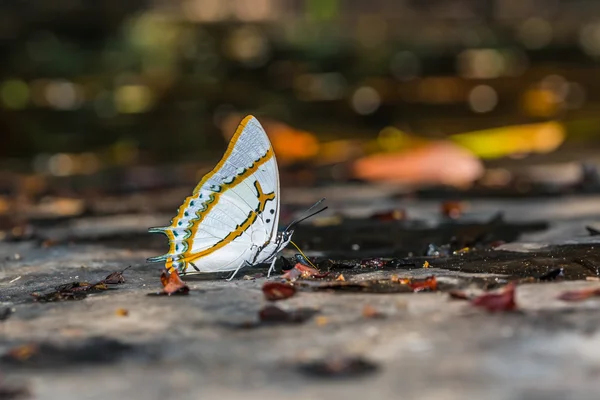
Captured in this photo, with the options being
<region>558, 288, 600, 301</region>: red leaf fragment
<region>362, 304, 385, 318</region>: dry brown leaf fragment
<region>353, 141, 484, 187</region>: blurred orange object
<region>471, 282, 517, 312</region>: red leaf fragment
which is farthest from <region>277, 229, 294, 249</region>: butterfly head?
<region>353, 141, 484, 187</region>: blurred orange object

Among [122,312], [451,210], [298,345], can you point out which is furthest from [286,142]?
[298,345]

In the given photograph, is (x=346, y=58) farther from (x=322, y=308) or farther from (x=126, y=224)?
(x=322, y=308)

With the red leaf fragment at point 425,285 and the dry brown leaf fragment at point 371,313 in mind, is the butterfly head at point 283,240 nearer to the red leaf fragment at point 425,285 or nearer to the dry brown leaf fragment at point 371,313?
the red leaf fragment at point 425,285

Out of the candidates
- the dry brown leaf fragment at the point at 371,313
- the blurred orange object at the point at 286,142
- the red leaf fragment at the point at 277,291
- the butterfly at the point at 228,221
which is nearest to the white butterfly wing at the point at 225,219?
the butterfly at the point at 228,221

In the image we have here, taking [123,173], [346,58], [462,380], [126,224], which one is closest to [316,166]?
[123,173]

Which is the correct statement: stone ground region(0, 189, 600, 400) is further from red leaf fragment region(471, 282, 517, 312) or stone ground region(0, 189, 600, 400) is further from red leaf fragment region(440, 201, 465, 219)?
red leaf fragment region(440, 201, 465, 219)
